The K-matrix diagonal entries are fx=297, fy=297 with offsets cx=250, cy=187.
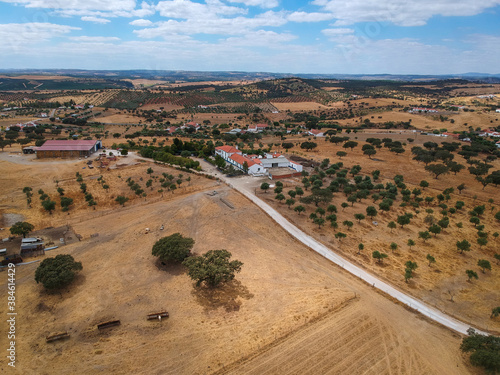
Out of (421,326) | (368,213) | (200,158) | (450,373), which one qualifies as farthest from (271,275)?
(200,158)

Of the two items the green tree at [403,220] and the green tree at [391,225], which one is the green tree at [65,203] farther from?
the green tree at [403,220]

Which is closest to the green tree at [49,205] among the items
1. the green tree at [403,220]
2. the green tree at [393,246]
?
the green tree at [393,246]

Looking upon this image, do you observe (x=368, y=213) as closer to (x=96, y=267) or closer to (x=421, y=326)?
(x=421, y=326)

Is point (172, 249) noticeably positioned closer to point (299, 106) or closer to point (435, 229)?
point (435, 229)

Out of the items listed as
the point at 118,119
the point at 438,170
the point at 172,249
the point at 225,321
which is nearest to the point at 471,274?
the point at 225,321

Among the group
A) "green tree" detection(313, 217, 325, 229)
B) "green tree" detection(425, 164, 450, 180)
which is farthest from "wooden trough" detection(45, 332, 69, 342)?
"green tree" detection(425, 164, 450, 180)

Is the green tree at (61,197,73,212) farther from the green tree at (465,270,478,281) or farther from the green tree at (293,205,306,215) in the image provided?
the green tree at (465,270,478,281)
